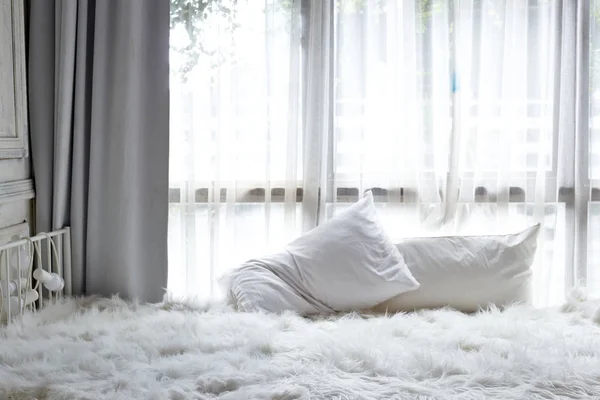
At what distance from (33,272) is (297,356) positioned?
107 centimetres

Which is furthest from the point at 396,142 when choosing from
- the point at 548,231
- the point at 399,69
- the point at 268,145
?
the point at 548,231

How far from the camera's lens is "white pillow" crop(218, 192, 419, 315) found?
2.31m

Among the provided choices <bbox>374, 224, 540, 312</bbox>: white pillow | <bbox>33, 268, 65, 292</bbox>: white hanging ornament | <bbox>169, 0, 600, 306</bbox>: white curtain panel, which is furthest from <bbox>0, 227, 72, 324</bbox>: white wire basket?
<bbox>374, 224, 540, 312</bbox>: white pillow

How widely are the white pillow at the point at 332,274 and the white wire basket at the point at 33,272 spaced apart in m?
0.62

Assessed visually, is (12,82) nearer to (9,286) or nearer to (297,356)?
(9,286)

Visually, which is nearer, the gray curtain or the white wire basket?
the white wire basket

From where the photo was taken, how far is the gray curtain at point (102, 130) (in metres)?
2.51

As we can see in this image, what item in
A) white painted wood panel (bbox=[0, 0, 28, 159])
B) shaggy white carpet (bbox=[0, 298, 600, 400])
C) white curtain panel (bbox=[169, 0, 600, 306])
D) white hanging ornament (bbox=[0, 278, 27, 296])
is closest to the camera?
shaggy white carpet (bbox=[0, 298, 600, 400])

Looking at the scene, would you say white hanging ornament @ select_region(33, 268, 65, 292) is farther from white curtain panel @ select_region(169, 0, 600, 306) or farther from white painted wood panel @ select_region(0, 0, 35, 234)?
white curtain panel @ select_region(169, 0, 600, 306)

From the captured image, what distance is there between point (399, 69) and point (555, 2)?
0.62 m

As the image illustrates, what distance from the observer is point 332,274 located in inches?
92.6

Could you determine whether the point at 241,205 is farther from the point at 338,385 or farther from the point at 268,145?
the point at 338,385

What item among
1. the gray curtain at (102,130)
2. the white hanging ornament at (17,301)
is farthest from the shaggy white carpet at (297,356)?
the gray curtain at (102,130)

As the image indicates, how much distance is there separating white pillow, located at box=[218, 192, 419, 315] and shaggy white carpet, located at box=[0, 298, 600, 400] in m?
0.11
